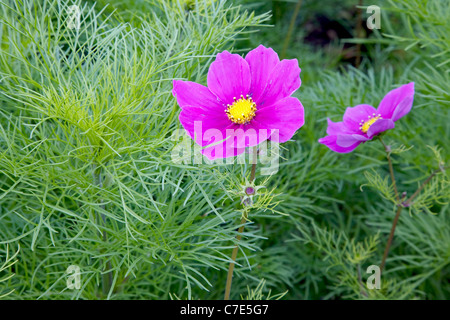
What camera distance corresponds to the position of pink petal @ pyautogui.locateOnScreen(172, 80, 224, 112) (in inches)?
29.3

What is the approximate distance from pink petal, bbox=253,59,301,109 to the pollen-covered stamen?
232mm

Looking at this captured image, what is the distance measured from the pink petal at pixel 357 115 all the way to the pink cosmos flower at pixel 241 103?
0.24 meters

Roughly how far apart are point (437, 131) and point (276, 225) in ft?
1.56

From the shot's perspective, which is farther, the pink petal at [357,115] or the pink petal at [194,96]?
the pink petal at [357,115]

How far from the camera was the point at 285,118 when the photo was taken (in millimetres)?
724

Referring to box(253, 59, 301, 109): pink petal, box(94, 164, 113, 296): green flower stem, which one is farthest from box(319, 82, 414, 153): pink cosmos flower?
box(94, 164, 113, 296): green flower stem

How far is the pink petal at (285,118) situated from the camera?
707 millimetres

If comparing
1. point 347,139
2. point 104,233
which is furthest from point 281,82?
point 104,233

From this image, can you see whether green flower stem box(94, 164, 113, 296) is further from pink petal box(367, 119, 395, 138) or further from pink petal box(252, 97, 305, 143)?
pink petal box(367, 119, 395, 138)

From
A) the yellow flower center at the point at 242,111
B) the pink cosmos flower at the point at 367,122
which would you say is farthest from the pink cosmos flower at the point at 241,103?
the pink cosmos flower at the point at 367,122

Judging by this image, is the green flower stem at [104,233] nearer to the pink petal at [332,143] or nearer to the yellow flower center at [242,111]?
the yellow flower center at [242,111]

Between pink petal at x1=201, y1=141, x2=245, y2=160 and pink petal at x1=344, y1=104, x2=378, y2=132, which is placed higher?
pink petal at x1=344, y1=104, x2=378, y2=132
